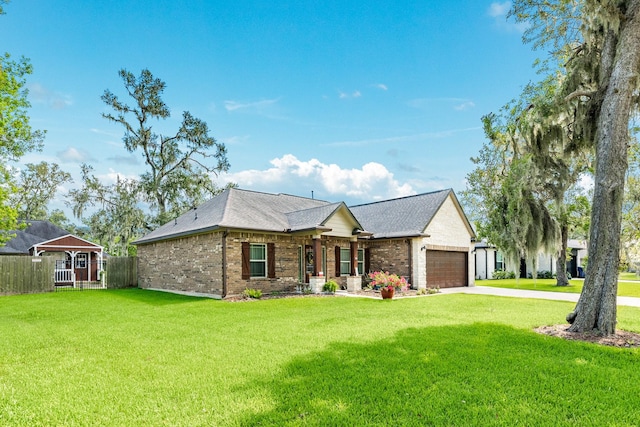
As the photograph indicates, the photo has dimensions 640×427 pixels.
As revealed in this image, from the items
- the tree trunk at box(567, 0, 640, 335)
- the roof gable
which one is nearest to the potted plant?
the tree trunk at box(567, 0, 640, 335)

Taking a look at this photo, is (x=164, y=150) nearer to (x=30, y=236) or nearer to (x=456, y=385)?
(x=30, y=236)

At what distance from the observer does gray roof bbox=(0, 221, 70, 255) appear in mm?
23422

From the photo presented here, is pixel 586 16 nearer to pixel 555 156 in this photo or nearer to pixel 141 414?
pixel 555 156

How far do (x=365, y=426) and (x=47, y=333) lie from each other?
25.1 feet

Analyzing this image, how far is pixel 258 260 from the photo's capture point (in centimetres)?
1493

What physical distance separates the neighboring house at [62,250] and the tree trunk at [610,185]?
25273mm

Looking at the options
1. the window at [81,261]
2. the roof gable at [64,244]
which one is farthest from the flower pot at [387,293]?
the window at [81,261]

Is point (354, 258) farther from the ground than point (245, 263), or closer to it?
closer to it

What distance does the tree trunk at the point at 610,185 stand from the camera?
688cm

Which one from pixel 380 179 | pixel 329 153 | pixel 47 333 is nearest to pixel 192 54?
pixel 329 153

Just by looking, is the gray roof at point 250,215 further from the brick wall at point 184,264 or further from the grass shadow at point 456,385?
the grass shadow at point 456,385

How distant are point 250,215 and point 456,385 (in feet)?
39.9

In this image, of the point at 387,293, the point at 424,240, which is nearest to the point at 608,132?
the point at 387,293

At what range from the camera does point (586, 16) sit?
7824 millimetres
